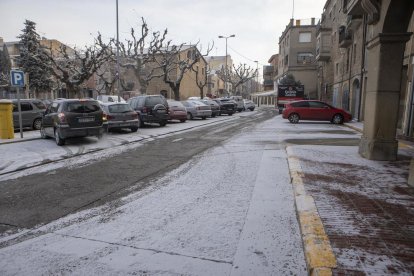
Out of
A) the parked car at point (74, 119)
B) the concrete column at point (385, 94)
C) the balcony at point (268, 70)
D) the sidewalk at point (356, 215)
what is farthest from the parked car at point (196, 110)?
the balcony at point (268, 70)

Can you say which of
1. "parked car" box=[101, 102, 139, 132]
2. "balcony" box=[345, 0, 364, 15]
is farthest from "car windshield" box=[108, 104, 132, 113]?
"balcony" box=[345, 0, 364, 15]

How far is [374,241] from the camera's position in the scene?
3.63 metres

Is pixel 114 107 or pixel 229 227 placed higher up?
pixel 114 107

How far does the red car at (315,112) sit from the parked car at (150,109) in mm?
8223

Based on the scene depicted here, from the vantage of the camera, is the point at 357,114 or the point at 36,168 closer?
the point at 36,168

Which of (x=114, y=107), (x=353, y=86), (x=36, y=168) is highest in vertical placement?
(x=353, y=86)

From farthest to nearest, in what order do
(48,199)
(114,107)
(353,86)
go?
(353,86) → (114,107) → (48,199)

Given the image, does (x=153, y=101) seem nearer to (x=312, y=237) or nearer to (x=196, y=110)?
(x=196, y=110)

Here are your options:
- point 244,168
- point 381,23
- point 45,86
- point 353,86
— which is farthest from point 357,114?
point 45,86

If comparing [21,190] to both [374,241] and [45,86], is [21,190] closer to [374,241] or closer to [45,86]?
[374,241]

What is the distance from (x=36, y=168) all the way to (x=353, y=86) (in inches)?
895

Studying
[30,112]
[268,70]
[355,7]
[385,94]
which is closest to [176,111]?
[30,112]

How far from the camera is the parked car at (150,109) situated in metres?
17.9

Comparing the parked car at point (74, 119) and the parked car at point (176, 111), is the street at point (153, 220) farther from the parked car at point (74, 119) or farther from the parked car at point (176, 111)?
the parked car at point (176, 111)
